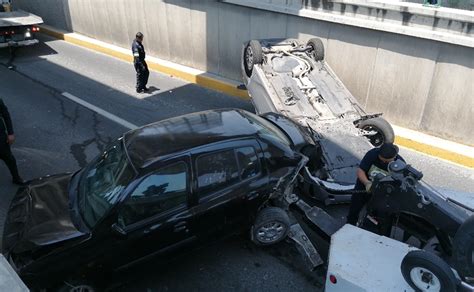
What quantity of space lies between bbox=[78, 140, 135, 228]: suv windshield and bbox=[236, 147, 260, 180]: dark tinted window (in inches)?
48.9

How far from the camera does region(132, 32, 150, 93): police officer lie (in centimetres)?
977

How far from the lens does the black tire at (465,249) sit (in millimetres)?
3536

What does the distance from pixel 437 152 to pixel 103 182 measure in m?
5.90

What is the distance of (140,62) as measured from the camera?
988 cm

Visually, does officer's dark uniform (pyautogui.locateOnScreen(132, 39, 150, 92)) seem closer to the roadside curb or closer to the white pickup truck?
the roadside curb

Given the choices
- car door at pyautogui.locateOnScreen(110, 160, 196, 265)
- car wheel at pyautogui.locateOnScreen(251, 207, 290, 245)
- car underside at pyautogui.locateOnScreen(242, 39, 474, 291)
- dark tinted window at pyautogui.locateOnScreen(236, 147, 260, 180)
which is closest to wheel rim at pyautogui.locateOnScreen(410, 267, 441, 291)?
car underside at pyautogui.locateOnScreen(242, 39, 474, 291)

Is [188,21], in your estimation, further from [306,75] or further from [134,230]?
[134,230]

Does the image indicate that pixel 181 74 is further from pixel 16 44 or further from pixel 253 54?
pixel 16 44

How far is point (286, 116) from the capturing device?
6621 millimetres

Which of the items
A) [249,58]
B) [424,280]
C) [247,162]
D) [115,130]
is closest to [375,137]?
[249,58]

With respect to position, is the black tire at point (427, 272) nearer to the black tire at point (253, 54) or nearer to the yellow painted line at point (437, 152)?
the yellow painted line at point (437, 152)

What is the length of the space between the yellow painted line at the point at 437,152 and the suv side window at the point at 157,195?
5048mm

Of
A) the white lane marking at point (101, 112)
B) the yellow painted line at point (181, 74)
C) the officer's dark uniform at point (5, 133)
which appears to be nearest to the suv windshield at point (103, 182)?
the officer's dark uniform at point (5, 133)

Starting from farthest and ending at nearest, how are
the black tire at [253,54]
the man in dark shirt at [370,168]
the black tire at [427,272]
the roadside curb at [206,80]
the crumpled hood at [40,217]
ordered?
the black tire at [253,54] < the roadside curb at [206,80] < the man in dark shirt at [370,168] < the crumpled hood at [40,217] < the black tire at [427,272]
